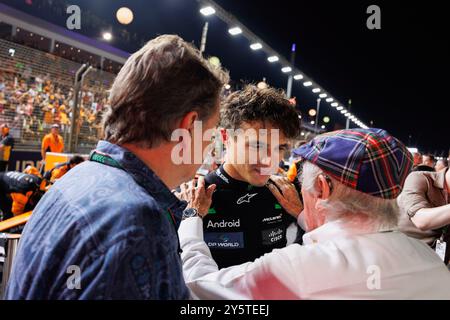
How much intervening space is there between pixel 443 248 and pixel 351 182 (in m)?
1.75

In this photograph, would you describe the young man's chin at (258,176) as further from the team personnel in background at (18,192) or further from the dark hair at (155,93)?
the team personnel in background at (18,192)

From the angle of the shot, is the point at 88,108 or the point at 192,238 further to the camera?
the point at 88,108

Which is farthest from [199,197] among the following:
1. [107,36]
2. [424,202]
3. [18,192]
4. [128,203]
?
[107,36]

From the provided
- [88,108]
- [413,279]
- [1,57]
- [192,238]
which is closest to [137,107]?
[192,238]

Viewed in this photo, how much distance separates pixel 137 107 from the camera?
3.28ft

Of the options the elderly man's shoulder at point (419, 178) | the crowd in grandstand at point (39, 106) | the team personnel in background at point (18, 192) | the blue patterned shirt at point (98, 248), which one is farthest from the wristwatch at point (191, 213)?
the crowd in grandstand at point (39, 106)

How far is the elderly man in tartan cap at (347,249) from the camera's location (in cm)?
110

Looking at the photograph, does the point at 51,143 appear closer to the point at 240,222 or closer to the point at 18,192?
the point at 18,192

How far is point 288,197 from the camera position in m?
2.40

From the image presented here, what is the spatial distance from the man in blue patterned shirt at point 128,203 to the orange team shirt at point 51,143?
9283mm

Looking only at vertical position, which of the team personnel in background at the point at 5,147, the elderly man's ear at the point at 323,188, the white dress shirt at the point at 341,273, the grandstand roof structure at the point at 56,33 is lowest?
the white dress shirt at the point at 341,273

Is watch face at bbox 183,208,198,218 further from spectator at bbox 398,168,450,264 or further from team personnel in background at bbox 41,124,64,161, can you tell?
team personnel in background at bbox 41,124,64,161

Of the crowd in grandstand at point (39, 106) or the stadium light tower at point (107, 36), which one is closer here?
the crowd in grandstand at point (39, 106)
